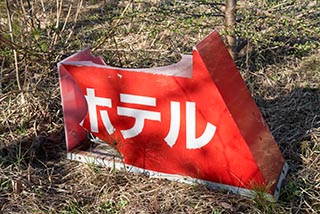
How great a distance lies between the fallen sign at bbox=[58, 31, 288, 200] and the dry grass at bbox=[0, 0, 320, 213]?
3.2 inches

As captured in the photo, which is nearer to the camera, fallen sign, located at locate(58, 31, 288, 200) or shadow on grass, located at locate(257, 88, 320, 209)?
fallen sign, located at locate(58, 31, 288, 200)

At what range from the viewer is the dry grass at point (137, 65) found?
2.40 meters

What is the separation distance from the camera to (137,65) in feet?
12.9

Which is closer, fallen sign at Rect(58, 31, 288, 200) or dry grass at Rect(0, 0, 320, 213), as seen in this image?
fallen sign at Rect(58, 31, 288, 200)

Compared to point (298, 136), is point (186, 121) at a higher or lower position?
higher

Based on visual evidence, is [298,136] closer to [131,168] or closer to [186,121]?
[186,121]

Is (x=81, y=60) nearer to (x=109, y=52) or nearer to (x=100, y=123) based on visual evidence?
(x=100, y=123)

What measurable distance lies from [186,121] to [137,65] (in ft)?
5.27

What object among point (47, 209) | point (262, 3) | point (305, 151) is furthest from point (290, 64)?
point (47, 209)

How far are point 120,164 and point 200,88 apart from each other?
25.7 inches

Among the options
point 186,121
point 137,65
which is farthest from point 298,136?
point 137,65

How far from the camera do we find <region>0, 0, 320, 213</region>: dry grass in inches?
94.5

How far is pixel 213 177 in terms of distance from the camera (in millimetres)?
2428

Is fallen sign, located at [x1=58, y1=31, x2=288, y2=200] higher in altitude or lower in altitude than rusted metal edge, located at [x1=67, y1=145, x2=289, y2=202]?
higher
